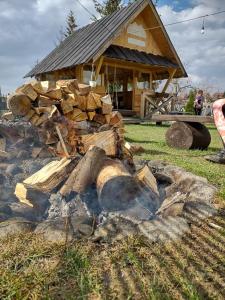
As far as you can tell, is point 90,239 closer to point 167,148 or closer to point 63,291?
point 63,291

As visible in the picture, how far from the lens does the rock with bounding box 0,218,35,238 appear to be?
8.52 feet

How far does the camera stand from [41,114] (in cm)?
477

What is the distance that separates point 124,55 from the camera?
13.9 metres

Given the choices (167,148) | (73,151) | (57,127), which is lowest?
(167,148)

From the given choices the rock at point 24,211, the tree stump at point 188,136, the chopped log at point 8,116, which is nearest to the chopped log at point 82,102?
the chopped log at point 8,116

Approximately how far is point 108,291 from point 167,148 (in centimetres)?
593

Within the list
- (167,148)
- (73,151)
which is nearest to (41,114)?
(73,151)

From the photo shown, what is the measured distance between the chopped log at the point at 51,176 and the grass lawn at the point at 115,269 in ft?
2.91

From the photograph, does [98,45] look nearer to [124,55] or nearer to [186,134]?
[124,55]

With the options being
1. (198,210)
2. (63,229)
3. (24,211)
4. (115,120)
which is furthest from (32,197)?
(115,120)

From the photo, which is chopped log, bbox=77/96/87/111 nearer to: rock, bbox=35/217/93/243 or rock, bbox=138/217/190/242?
rock, bbox=35/217/93/243

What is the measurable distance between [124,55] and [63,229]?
12.3m

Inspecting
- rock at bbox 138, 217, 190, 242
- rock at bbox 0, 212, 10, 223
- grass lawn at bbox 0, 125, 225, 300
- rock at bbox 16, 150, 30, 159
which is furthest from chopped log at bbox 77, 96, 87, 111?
grass lawn at bbox 0, 125, 225, 300

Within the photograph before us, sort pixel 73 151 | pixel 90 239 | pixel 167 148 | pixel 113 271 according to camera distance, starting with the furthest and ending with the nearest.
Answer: pixel 167 148 < pixel 73 151 < pixel 90 239 < pixel 113 271
